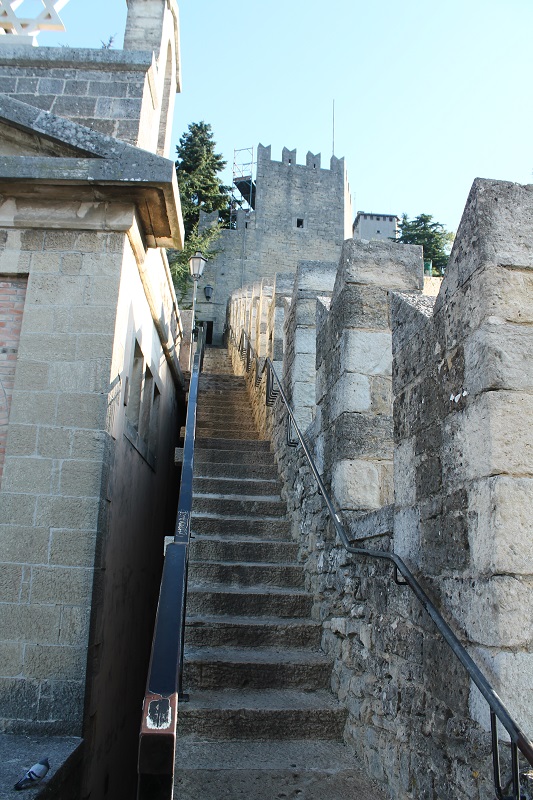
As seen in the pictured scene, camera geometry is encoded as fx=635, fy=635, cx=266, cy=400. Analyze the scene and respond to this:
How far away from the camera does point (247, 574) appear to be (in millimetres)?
4898

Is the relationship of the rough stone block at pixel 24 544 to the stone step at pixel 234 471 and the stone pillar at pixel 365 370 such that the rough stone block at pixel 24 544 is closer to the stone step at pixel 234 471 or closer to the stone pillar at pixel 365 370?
the stone pillar at pixel 365 370

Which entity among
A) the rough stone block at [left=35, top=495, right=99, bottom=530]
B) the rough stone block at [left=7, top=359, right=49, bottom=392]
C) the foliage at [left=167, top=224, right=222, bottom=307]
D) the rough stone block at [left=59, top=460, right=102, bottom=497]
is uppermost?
the foliage at [left=167, top=224, right=222, bottom=307]

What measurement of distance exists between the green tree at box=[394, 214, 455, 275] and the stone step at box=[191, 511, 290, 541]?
984 inches

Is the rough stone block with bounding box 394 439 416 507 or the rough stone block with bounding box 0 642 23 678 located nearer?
the rough stone block with bounding box 394 439 416 507

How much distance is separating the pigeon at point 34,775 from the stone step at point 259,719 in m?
0.86

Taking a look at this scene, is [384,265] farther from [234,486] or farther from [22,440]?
A: [234,486]

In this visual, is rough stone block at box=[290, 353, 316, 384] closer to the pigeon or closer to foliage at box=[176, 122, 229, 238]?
the pigeon

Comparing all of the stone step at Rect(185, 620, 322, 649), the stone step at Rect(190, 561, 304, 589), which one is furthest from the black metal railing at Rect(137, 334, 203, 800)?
the stone step at Rect(190, 561, 304, 589)

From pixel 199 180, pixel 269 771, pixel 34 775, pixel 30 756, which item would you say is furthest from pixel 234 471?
pixel 199 180

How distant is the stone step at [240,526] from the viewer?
546 centimetres

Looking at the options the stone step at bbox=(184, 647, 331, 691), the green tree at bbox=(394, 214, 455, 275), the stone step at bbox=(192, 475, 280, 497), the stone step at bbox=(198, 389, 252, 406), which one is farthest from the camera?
the green tree at bbox=(394, 214, 455, 275)

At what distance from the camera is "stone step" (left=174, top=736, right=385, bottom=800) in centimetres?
293

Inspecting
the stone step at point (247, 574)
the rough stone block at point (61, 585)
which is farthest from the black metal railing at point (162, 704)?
the stone step at point (247, 574)

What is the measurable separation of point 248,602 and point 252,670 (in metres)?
0.72
